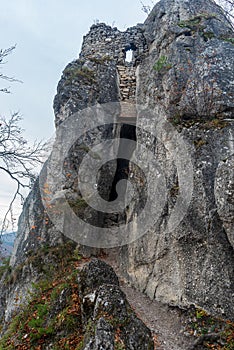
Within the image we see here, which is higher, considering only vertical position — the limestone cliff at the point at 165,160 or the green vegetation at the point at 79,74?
the green vegetation at the point at 79,74

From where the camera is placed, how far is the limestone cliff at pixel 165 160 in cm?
606

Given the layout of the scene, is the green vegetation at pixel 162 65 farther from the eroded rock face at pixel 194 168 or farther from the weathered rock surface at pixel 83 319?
the weathered rock surface at pixel 83 319

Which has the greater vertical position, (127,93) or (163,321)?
(127,93)

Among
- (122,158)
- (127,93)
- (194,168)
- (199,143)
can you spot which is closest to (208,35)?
(127,93)

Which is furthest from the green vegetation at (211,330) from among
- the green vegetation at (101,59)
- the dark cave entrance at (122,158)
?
the green vegetation at (101,59)

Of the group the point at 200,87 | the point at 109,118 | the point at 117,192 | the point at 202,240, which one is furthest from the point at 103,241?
the point at 200,87

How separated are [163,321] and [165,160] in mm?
3996

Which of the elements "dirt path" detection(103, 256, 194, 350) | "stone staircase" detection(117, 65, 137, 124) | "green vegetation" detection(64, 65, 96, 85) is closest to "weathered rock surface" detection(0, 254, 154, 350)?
"dirt path" detection(103, 256, 194, 350)

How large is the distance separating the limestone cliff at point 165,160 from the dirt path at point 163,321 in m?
0.24

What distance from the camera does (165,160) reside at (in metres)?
7.73

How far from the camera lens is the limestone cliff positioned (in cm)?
606

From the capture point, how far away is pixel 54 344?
5.24 metres

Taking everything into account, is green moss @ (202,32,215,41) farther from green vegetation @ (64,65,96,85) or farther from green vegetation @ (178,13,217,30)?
green vegetation @ (64,65,96,85)

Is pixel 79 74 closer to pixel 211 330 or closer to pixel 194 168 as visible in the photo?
pixel 194 168
